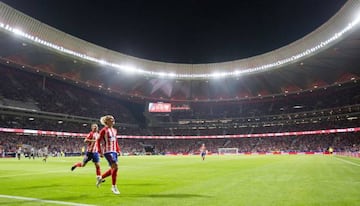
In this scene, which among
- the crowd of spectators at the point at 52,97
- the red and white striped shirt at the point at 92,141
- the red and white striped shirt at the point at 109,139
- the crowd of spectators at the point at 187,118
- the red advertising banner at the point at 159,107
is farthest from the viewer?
the red advertising banner at the point at 159,107

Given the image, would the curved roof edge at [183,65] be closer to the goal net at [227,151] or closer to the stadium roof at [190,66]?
the stadium roof at [190,66]

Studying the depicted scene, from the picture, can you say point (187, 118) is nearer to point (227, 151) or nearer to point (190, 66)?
point (227, 151)

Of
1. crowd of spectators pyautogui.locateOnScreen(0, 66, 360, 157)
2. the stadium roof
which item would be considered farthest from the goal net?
the stadium roof

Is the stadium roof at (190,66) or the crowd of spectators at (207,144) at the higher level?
the stadium roof at (190,66)

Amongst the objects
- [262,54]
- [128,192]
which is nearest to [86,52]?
[262,54]

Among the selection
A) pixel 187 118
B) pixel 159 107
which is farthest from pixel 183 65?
pixel 187 118

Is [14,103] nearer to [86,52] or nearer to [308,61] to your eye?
[86,52]

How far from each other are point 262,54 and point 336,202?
64.5m

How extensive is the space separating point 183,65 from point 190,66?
181 cm

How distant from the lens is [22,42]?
52.0 meters

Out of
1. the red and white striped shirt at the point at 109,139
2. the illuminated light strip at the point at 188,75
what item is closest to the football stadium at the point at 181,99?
the illuminated light strip at the point at 188,75

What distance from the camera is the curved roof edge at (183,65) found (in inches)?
1829

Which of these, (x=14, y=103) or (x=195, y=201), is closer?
(x=195, y=201)

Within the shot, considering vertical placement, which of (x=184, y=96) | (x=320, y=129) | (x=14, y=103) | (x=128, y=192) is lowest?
(x=128, y=192)
